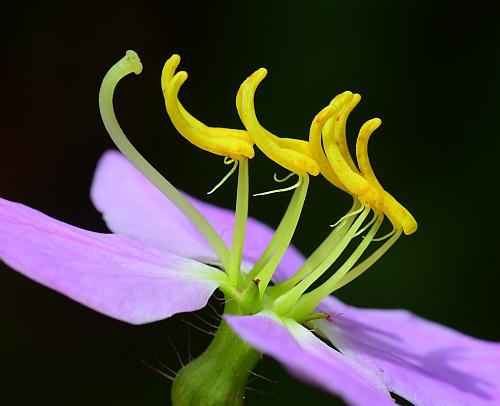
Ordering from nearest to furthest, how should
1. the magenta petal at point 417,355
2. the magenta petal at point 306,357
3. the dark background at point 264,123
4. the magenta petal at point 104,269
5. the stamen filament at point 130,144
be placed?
the magenta petal at point 306,357
the magenta petal at point 104,269
the stamen filament at point 130,144
the magenta petal at point 417,355
the dark background at point 264,123

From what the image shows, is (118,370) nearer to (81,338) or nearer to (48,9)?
(81,338)

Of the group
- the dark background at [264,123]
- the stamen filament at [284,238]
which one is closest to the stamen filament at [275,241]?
the stamen filament at [284,238]

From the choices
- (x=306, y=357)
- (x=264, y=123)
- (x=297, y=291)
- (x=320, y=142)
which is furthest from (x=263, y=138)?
(x=264, y=123)

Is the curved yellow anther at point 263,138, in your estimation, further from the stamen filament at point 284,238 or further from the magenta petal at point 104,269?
the magenta petal at point 104,269

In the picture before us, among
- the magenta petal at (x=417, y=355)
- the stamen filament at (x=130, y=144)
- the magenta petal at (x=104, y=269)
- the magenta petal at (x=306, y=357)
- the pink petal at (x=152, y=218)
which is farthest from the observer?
the pink petal at (x=152, y=218)

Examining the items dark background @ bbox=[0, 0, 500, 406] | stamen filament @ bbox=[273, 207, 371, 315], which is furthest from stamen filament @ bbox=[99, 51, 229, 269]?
dark background @ bbox=[0, 0, 500, 406]

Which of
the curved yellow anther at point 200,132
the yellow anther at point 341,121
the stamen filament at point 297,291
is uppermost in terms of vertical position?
the yellow anther at point 341,121
